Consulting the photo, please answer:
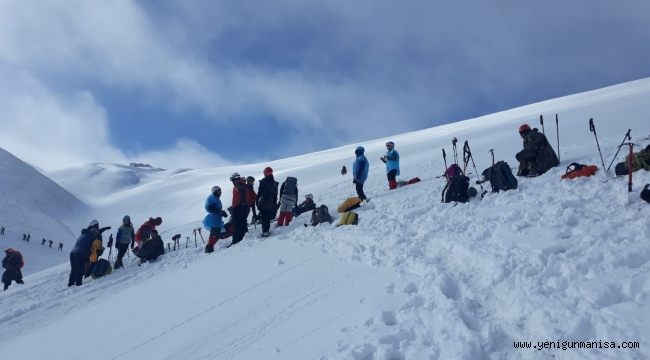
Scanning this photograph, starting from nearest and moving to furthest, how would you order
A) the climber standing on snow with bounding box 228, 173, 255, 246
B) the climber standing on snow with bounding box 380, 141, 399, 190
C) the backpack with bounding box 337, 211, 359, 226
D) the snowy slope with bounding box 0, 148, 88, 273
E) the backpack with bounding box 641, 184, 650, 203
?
the backpack with bounding box 641, 184, 650, 203
the backpack with bounding box 337, 211, 359, 226
the climber standing on snow with bounding box 228, 173, 255, 246
the climber standing on snow with bounding box 380, 141, 399, 190
the snowy slope with bounding box 0, 148, 88, 273

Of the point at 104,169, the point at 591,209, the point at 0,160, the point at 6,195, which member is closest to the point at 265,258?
the point at 591,209

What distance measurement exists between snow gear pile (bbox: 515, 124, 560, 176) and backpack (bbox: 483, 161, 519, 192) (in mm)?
1178

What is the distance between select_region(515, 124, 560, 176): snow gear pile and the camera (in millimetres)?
9234

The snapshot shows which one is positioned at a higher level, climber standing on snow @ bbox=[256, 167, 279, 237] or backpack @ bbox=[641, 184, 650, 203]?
climber standing on snow @ bbox=[256, 167, 279, 237]

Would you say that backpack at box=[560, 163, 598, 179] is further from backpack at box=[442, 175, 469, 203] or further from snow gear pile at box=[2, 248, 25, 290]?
snow gear pile at box=[2, 248, 25, 290]

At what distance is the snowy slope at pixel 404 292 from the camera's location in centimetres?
388

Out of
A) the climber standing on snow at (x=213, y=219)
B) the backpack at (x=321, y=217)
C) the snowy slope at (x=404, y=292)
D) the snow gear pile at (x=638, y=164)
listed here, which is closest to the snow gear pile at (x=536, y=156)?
the snowy slope at (x=404, y=292)

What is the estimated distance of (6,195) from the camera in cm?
3566

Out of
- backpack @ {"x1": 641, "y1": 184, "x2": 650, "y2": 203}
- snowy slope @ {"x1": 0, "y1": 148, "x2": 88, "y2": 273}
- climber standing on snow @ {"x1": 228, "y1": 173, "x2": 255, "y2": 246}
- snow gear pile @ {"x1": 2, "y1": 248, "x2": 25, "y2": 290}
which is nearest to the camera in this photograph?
backpack @ {"x1": 641, "y1": 184, "x2": 650, "y2": 203}

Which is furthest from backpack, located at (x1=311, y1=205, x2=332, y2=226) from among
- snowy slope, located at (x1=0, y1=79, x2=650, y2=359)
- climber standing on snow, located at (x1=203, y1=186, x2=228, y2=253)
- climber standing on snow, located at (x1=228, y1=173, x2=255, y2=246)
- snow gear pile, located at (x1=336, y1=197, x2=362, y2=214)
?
climber standing on snow, located at (x1=203, y1=186, x2=228, y2=253)

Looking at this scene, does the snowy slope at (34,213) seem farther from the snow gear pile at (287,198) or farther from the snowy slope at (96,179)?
the snowy slope at (96,179)

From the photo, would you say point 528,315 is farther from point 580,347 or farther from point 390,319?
point 390,319

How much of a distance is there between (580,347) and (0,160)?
67797mm

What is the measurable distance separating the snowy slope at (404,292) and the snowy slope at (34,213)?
20.0 m
